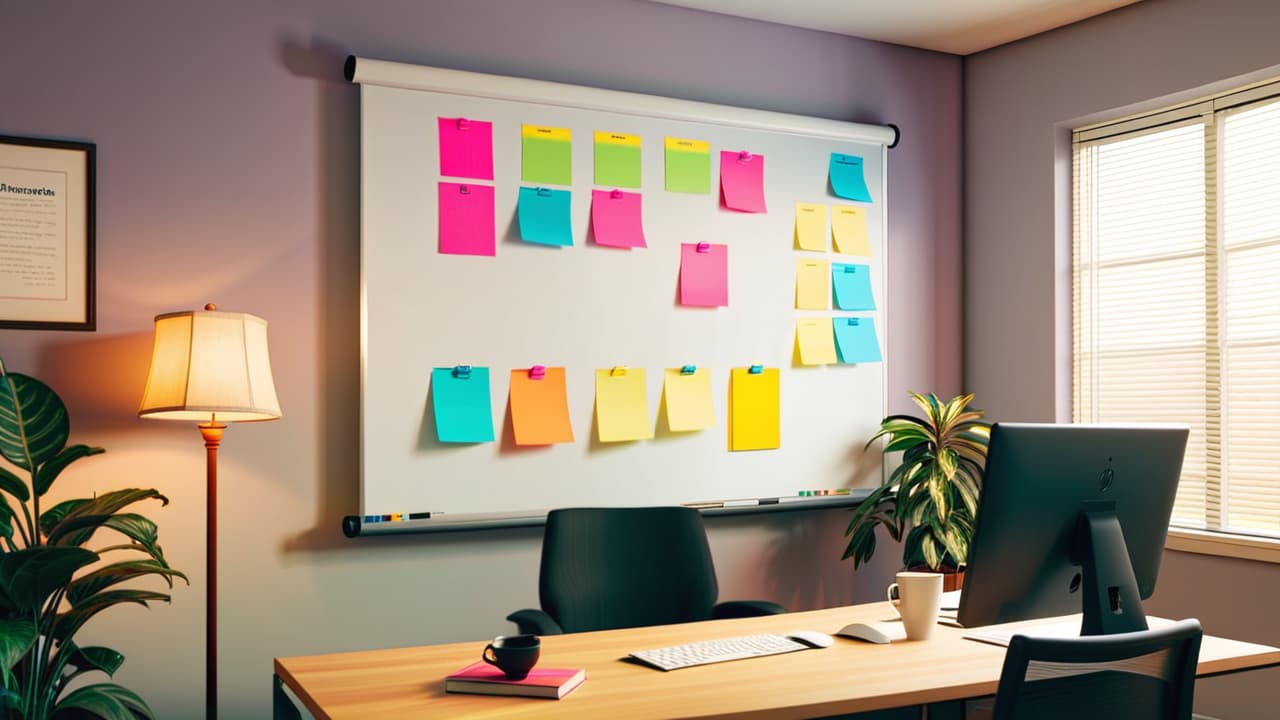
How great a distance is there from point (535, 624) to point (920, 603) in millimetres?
923

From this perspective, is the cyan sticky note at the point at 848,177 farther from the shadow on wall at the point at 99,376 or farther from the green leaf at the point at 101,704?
the green leaf at the point at 101,704

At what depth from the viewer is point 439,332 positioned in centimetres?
333

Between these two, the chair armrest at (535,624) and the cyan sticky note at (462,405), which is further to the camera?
the cyan sticky note at (462,405)

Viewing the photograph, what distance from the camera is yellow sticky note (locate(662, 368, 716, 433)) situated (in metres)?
3.69

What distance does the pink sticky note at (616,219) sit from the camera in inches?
141

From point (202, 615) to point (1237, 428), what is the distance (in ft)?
10.7

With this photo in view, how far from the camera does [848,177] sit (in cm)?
407

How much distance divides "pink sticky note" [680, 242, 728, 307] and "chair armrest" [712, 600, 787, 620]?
129 centimetres

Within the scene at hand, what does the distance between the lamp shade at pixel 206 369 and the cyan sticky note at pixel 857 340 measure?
2.08 m

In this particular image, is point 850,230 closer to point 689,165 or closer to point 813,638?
point 689,165

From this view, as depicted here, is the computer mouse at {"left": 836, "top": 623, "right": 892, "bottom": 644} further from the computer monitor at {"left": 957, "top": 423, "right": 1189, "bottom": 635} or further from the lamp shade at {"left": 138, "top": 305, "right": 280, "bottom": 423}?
the lamp shade at {"left": 138, "top": 305, "right": 280, "bottom": 423}

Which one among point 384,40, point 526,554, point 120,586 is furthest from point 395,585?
point 384,40

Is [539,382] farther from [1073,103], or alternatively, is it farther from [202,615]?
[1073,103]

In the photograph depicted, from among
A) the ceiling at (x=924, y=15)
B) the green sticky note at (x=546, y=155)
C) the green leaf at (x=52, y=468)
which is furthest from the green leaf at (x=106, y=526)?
the ceiling at (x=924, y=15)
